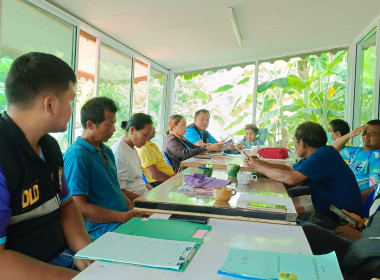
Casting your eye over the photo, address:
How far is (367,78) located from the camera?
5270 mm

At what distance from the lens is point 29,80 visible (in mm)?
1104

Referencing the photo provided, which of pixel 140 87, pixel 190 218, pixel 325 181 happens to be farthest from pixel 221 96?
pixel 190 218

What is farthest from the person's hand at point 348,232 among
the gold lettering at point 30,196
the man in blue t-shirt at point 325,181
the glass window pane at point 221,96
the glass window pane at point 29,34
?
the glass window pane at point 221,96

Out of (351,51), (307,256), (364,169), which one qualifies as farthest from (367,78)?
(307,256)

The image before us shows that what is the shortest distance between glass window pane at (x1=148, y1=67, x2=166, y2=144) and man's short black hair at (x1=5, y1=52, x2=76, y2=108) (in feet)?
16.9

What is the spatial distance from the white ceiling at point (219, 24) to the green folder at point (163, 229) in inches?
110

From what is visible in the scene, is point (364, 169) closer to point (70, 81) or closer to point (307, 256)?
point (307, 256)

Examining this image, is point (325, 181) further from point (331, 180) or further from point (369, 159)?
point (369, 159)

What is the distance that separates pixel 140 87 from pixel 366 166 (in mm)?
3867

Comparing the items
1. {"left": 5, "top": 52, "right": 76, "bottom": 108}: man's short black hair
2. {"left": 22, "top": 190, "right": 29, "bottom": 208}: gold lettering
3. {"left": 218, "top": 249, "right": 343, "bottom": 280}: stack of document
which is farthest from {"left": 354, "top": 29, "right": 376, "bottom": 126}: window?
{"left": 22, "top": 190, "right": 29, "bottom": 208}: gold lettering

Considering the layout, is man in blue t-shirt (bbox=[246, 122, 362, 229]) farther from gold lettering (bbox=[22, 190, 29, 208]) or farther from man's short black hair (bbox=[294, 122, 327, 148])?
gold lettering (bbox=[22, 190, 29, 208])

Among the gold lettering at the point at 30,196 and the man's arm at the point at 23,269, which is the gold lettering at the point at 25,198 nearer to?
the gold lettering at the point at 30,196

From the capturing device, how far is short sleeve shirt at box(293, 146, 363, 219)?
2.22m

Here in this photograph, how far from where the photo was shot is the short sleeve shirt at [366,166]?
3.21m
